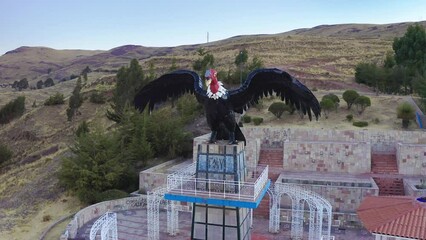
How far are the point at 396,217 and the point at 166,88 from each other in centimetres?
884

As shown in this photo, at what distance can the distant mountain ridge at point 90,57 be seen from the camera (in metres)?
117

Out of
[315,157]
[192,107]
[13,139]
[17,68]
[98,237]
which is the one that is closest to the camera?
[98,237]

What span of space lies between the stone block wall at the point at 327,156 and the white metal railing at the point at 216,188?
33.4 ft

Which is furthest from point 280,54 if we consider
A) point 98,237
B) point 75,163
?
point 98,237

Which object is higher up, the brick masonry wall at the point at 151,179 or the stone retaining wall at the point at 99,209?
the brick masonry wall at the point at 151,179

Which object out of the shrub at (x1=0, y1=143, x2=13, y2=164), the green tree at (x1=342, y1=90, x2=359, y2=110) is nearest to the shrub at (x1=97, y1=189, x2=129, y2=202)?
the shrub at (x1=0, y1=143, x2=13, y2=164)

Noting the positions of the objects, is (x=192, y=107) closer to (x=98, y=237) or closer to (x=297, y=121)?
(x=297, y=121)

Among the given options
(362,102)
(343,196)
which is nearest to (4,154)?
(343,196)

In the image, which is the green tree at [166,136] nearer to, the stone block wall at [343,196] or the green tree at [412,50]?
the stone block wall at [343,196]

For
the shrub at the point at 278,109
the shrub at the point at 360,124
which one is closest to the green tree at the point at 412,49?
the shrub at the point at 360,124

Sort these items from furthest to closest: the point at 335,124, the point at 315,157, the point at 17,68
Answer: the point at 17,68
the point at 335,124
the point at 315,157

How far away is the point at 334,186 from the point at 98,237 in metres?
11.1

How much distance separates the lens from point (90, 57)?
164m

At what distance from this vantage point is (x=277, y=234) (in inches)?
731
